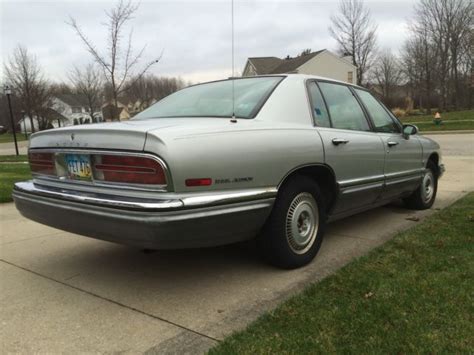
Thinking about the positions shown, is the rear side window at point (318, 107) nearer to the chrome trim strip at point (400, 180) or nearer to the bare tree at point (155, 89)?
the chrome trim strip at point (400, 180)

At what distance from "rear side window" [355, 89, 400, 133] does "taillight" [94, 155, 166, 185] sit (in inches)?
112

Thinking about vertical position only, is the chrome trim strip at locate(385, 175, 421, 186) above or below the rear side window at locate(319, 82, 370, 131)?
below

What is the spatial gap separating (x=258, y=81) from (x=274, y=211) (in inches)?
52.1

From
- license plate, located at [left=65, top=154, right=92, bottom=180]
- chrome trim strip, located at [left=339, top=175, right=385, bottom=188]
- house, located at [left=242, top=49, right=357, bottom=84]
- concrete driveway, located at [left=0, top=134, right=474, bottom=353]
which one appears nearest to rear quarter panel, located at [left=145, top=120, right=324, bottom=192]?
chrome trim strip, located at [left=339, top=175, right=385, bottom=188]

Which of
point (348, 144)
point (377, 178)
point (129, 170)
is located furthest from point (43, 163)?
point (377, 178)

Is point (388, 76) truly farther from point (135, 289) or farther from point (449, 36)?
point (135, 289)

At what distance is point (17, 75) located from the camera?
91.3ft

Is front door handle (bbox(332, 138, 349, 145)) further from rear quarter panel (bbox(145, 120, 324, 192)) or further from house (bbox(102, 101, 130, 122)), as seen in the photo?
house (bbox(102, 101, 130, 122))

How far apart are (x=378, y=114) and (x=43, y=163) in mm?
3459

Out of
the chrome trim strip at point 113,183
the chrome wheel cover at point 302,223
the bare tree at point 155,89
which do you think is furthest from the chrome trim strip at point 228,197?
the bare tree at point 155,89

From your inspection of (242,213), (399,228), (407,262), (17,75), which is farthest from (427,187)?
(17,75)

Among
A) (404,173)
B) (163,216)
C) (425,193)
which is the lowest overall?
(425,193)

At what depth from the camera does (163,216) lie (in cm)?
265

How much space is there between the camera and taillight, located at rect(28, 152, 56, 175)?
11.2 feet
